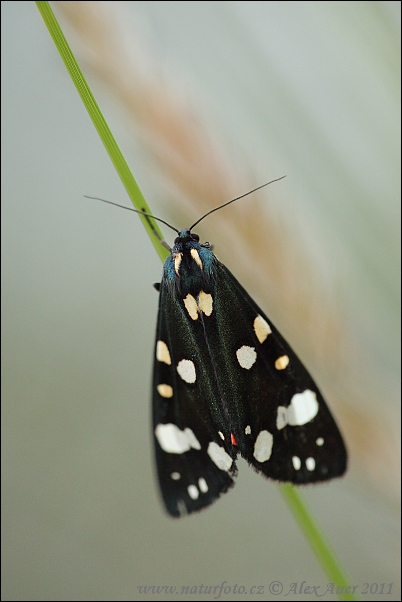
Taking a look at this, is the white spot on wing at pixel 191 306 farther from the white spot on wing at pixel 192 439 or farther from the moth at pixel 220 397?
the white spot on wing at pixel 192 439

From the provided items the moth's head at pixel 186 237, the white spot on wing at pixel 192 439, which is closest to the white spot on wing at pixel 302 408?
the white spot on wing at pixel 192 439

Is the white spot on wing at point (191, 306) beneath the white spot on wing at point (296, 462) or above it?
above

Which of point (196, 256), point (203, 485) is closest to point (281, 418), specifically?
point (203, 485)

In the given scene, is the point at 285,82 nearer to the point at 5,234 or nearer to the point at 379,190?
the point at 379,190

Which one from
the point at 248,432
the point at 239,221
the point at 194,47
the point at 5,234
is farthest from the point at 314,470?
the point at 5,234

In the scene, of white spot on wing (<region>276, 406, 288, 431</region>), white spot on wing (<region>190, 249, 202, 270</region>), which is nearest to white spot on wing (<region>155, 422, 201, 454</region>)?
white spot on wing (<region>276, 406, 288, 431</region>)

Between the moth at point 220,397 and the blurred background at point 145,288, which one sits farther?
the blurred background at point 145,288

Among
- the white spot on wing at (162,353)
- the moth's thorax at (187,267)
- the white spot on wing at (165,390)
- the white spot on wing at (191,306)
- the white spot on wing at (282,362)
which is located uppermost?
the moth's thorax at (187,267)
